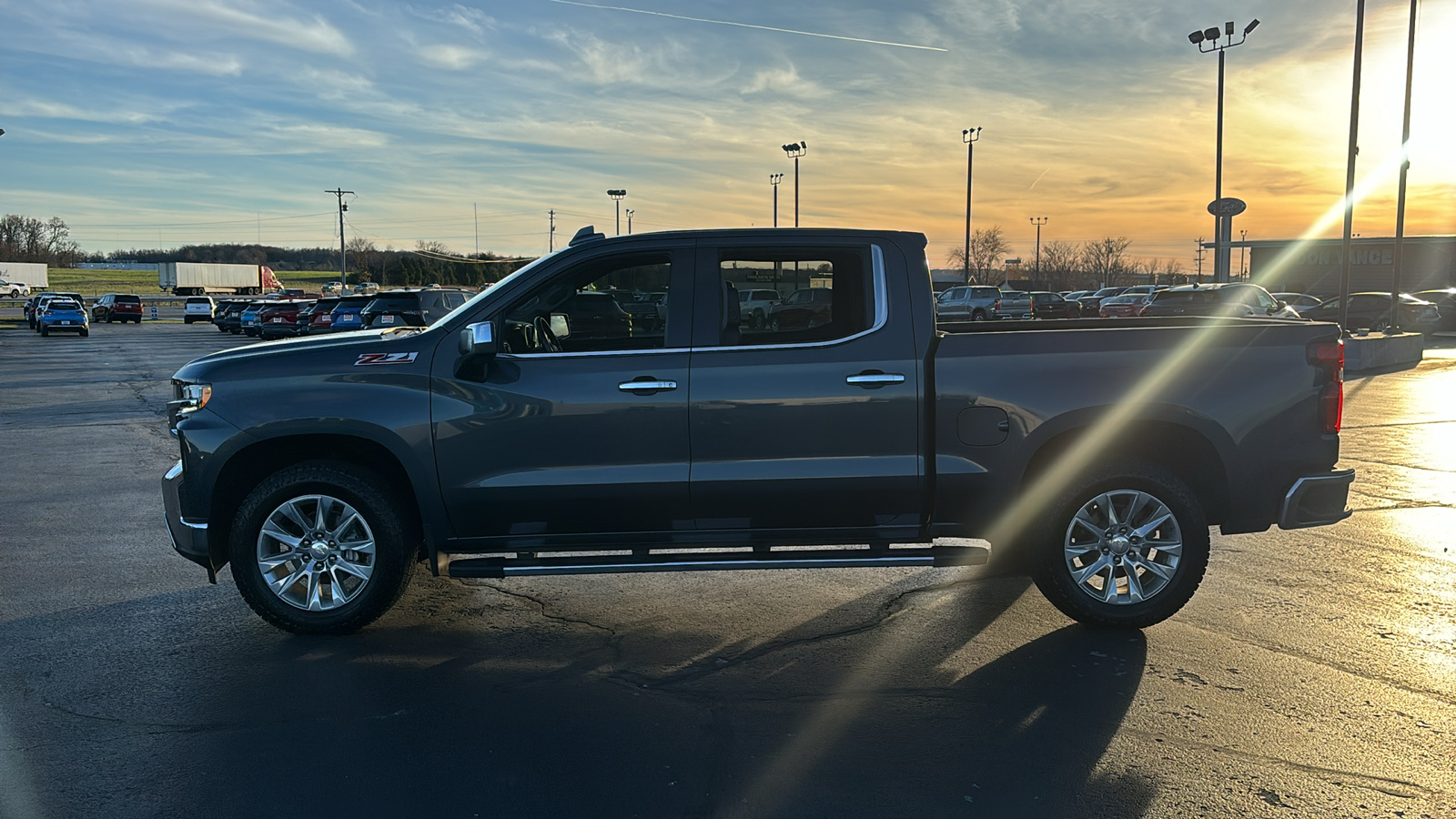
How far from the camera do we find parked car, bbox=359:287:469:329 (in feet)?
89.4

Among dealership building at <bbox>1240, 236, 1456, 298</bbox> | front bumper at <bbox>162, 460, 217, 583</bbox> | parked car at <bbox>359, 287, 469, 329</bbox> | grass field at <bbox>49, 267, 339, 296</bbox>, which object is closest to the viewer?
front bumper at <bbox>162, 460, 217, 583</bbox>

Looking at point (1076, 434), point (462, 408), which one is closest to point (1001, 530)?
point (1076, 434)

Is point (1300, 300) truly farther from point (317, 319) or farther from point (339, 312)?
point (317, 319)

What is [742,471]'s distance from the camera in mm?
5277

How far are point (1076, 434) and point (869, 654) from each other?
1.54 m

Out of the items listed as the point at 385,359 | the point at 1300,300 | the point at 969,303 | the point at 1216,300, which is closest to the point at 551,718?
the point at 385,359

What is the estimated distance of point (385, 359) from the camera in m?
5.32

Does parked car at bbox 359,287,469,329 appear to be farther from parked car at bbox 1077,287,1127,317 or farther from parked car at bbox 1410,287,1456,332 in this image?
parked car at bbox 1410,287,1456,332

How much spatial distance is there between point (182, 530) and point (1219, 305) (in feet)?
87.4

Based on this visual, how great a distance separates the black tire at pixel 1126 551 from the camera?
5426mm

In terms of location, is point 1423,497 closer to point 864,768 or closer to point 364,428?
point 864,768

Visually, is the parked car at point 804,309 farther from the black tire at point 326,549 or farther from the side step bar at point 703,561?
the black tire at point 326,549

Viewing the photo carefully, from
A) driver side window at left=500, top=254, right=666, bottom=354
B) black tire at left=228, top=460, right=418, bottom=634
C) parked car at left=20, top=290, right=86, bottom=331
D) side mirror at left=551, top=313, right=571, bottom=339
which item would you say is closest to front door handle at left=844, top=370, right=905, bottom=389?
driver side window at left=500, top=254, right=666, bottom=354

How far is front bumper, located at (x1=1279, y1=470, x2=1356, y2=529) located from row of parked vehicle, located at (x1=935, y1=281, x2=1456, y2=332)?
20.2ft
